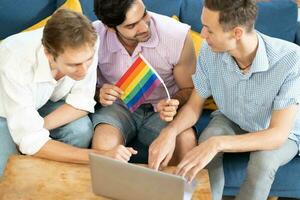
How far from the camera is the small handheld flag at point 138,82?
172 cm

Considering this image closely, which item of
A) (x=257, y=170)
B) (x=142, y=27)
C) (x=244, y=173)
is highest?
(x=142, y=27)

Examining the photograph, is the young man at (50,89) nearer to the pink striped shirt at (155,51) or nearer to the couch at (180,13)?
the pink striped shirt at (155,51)

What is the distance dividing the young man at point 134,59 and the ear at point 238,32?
35 cm

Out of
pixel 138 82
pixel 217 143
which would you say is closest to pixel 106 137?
pixel 138 82

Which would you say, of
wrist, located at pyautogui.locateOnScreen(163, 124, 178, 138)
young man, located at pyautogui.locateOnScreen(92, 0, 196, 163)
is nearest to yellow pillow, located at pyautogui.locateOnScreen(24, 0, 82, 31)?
young man, located at pyautogui.locateOnScreen(92, 0, 196, 163)

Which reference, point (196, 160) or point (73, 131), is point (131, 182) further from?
point (73, 131)

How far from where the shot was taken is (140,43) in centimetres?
195

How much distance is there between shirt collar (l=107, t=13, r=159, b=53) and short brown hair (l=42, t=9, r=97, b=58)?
0.39 meters

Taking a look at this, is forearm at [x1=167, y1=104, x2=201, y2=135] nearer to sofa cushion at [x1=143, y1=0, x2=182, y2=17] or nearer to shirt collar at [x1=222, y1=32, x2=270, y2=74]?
shirt collar at [x1=222, y1=32, x2=270, y2=74]

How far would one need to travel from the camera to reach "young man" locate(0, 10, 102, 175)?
1.57 m

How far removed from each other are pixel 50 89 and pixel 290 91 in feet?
2.90

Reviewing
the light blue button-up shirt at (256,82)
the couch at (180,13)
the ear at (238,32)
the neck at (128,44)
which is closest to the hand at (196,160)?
the light blue button-up shirt at (256,82)

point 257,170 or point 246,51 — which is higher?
point 246,51

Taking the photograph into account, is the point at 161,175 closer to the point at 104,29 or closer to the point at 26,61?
the point at 26,61
